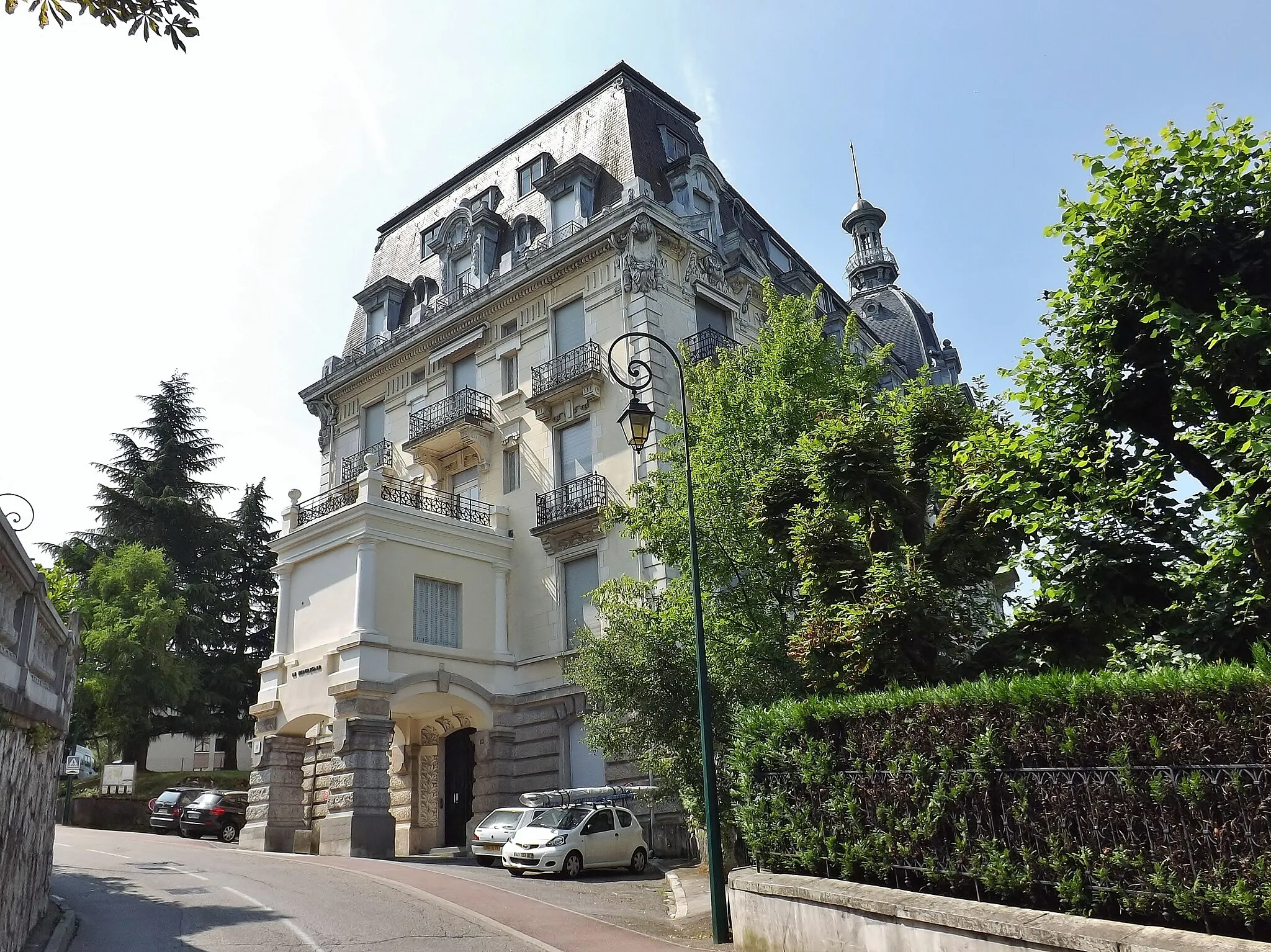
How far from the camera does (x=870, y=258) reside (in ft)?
188

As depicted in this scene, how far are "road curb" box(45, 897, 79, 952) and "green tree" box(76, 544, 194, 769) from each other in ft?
69.1

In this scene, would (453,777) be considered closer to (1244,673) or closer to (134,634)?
(134,634)

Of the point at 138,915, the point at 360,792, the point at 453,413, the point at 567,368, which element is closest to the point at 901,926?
the point at 138,915

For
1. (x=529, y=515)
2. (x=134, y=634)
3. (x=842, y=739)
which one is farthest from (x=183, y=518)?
(x=842, y=739)

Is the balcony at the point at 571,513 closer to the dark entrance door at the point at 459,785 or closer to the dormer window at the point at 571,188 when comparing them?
the dark entrance door at the point at 459,785

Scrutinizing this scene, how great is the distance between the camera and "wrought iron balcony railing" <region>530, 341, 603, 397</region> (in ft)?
87.4

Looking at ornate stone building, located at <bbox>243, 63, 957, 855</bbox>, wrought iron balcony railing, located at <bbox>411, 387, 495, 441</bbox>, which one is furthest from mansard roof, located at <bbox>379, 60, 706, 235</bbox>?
wrought iron balcony railing, located at <bbox>411, 387, 495, 441</bbox>

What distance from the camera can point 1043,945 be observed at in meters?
7.53

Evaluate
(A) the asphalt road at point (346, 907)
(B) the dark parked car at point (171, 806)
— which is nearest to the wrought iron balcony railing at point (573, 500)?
(A) the asphalt road at point (346, 907)

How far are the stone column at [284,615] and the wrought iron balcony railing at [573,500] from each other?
23.5ft

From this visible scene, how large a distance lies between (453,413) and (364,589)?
7361mm

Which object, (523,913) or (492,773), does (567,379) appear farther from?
(523,913)

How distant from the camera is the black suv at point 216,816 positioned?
2947cm

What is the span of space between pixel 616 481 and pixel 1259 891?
19803 millimetres
